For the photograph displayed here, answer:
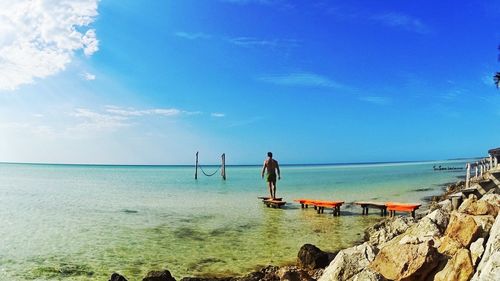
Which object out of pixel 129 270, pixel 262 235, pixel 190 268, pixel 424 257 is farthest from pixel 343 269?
pixel 262 235

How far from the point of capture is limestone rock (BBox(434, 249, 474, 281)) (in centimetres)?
576

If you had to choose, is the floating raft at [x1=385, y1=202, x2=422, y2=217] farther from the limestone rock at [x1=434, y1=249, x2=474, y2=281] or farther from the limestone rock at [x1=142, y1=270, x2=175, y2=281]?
the limestone rock at [x1=142, y1=270, x2=175, y2=281]

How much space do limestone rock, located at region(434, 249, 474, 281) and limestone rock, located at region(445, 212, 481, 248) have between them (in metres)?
1.19

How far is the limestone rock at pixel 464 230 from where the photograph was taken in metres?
7.31

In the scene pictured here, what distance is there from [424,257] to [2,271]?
31.4ft

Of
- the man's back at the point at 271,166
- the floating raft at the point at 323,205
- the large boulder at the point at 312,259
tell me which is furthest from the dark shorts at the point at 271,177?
the large boulder at the point at 312,259

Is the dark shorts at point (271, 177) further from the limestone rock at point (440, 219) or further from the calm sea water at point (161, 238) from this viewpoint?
the limestone rock at point (440, 219)

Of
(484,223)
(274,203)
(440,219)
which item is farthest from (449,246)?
(274,203)

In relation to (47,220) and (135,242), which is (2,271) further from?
(47,220)

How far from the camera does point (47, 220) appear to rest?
18641 millimetres

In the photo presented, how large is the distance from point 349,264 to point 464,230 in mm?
2289

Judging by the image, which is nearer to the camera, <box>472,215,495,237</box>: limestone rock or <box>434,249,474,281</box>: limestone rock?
<box>434,249,474,281</box>: limestone rock

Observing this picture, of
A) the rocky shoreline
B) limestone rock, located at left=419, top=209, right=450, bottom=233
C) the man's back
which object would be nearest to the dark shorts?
the man's back

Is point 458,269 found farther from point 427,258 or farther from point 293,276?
point 293,276
